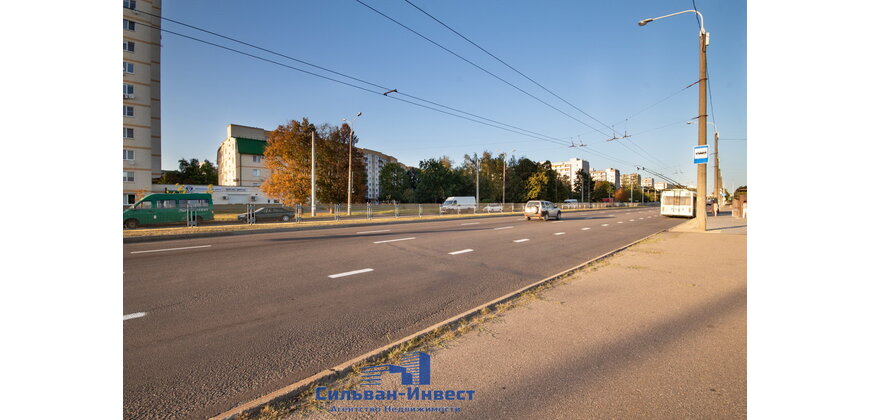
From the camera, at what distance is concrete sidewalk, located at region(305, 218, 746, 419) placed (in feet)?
6.82

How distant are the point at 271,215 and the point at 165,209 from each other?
590cm

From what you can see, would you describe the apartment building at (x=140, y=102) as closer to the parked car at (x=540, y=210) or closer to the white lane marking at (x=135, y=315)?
the parked car at (x=540, y=210)

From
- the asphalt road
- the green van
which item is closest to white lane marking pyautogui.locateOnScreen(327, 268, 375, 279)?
the asphalt road

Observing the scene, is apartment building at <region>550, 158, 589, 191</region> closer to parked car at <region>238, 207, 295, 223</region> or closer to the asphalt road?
parked car at <region>238, 207, 295, 223</region>

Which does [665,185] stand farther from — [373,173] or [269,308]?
[269,308]

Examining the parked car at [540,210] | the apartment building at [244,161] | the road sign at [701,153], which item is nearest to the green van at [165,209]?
the parked car at [540,210]

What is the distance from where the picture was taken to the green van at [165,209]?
18.1m

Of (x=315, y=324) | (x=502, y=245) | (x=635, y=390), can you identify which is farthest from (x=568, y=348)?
(x=502, y=245)

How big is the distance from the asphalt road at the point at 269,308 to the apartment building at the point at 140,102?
115 ft
